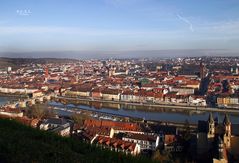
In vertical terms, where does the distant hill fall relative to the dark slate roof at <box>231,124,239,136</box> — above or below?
above

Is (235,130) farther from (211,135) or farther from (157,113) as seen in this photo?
(157,113)

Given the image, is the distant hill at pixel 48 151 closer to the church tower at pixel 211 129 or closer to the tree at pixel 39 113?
the church tower at pixel 211 129

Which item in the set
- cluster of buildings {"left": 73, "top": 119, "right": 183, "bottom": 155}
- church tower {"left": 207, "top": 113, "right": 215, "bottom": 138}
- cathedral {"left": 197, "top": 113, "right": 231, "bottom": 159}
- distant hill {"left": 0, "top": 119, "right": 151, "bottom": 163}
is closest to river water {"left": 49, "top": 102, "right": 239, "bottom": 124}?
cluster of buildings {"left": 73, "top": 119, "right": 183, "bottom": 155}

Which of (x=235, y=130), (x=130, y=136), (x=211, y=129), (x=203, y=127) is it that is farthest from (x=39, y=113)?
(x=235, y=130)

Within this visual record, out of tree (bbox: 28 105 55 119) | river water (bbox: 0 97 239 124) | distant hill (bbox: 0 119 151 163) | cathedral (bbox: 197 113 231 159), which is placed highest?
distant hill (bbox: 0 119 151 163)

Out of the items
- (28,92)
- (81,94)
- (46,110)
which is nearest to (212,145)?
(46,110)

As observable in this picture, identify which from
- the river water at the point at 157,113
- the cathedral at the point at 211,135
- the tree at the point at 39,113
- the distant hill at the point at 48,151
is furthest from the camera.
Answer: the river water at the point at 157,113

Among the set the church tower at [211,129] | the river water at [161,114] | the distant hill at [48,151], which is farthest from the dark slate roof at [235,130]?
the distant hill at [48,151]

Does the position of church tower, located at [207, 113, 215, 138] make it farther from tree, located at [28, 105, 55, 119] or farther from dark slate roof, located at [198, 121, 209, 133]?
tree, located at [28, 105, 55, 119]

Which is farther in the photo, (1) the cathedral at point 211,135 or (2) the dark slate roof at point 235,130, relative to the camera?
(2) the dark slate roof at point 235,130
